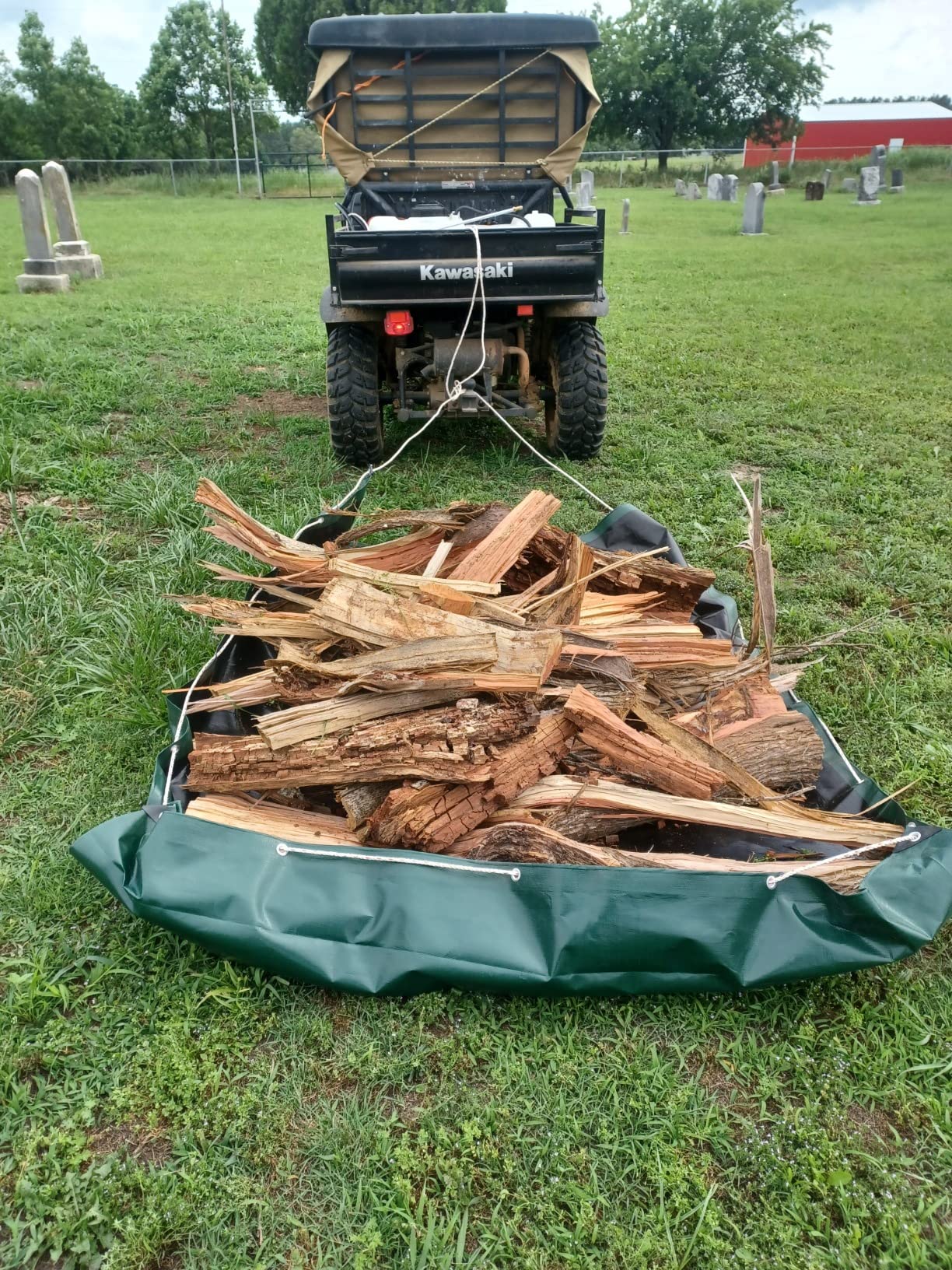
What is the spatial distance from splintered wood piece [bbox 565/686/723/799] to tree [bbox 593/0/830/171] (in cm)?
6520

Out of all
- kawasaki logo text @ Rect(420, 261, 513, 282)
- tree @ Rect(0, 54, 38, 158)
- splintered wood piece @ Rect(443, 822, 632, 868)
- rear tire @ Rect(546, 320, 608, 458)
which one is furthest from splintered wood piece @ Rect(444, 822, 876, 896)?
tree @ Rect(0, 54, 38, 158)

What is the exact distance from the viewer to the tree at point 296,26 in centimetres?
5066

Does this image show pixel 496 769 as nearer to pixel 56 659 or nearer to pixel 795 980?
pixel 795 980

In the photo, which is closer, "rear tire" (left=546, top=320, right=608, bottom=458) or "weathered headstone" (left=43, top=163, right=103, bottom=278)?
"rear tire" (left=546, top=320, right=608, bottom=458)

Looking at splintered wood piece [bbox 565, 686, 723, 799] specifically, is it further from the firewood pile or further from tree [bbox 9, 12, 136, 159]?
tree [bbox 9, 12, 136, 159]

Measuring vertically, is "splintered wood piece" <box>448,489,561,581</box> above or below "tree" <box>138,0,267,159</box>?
below

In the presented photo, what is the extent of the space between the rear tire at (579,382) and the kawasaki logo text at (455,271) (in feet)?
2.57

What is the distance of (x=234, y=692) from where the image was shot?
3098mm

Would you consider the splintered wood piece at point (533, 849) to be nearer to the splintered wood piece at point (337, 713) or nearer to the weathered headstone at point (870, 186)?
the splintered wood piece at point (337, 713)

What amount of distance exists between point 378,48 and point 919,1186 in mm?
6968

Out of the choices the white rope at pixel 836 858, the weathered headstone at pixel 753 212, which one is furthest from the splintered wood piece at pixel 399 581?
the weathered headstone at pixel 753 212

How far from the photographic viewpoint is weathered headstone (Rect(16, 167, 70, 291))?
12070 millimetres

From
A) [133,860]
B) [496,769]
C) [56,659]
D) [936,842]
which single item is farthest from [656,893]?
[56,659]

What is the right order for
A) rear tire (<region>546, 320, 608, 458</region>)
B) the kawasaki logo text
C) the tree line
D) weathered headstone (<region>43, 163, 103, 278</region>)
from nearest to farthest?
the kawasaki logo text, rear tire (<region>546, 320, 608, 458</region>), weathered headstone (<region>43, 163, 103, 278</region>), the tree line
